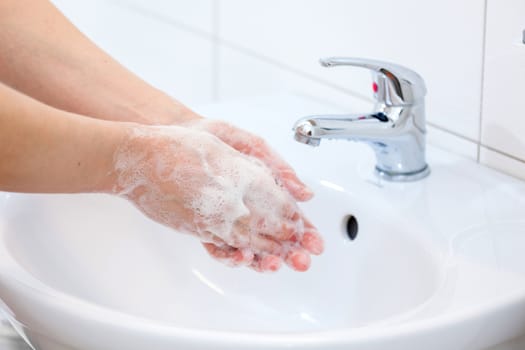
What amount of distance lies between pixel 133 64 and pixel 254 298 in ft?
2.14

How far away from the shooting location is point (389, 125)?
852 millimetres

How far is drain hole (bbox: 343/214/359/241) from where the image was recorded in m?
0.90

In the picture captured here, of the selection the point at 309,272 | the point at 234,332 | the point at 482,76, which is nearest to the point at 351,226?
the point at 309,272

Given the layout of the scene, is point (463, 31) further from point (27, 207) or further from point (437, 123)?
point (27, 207)

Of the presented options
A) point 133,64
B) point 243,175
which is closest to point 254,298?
point 243,175

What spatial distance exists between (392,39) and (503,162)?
18 cm

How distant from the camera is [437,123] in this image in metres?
0.94

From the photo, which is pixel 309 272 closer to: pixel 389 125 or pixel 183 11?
pixel 389 125

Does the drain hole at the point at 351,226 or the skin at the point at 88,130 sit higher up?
the skin at the point at 88,130

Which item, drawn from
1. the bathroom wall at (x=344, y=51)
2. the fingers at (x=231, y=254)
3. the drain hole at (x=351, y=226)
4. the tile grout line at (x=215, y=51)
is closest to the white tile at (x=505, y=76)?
the bathroom wall at (x=344, y=51)

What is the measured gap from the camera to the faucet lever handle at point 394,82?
831 millimetres

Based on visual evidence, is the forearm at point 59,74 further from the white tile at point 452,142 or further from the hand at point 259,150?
the white tile at point 452,142

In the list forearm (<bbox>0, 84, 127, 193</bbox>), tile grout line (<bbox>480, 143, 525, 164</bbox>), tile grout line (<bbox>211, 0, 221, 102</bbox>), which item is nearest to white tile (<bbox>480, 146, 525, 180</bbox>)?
tile grout line (<bbox>480, 143, 525, 164</bbox>)

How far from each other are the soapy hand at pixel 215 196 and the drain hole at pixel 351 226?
78 millimetres
